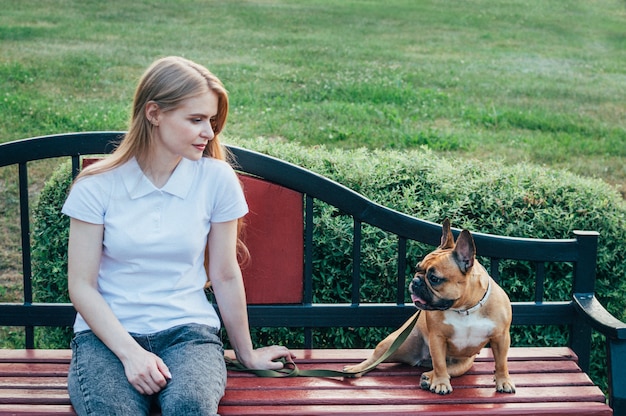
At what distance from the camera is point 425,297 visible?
2949 millimetres

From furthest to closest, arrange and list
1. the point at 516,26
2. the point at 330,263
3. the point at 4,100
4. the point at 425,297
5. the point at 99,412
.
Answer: the point at 516,26 < the point at 4,100 < the point at 330,263 < the point at 425,297 < the point at 99,412

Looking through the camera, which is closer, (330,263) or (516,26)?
(330,263)

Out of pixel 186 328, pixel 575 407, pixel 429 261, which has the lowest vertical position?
pixel 575 407

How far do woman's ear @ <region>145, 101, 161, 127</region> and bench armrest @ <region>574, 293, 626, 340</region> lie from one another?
5.68 ft

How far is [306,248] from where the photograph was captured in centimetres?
358

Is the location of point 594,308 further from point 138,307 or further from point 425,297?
point 138,307

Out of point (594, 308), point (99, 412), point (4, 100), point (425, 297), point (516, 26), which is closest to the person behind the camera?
point (99, 412)

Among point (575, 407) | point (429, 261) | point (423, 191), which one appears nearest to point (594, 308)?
point (575, 407)

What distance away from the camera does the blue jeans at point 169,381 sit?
2723 mm

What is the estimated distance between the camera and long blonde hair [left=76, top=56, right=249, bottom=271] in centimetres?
297

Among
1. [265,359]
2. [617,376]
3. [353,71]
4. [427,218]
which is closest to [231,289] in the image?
[265,359]

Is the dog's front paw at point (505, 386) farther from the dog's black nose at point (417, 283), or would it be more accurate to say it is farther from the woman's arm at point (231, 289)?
the woman's arm at point (231, 289)

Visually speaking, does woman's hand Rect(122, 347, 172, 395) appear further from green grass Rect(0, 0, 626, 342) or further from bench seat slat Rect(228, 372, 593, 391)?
green grass Rect(0, 0, 626, 342)

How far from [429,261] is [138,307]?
1.00 metres
